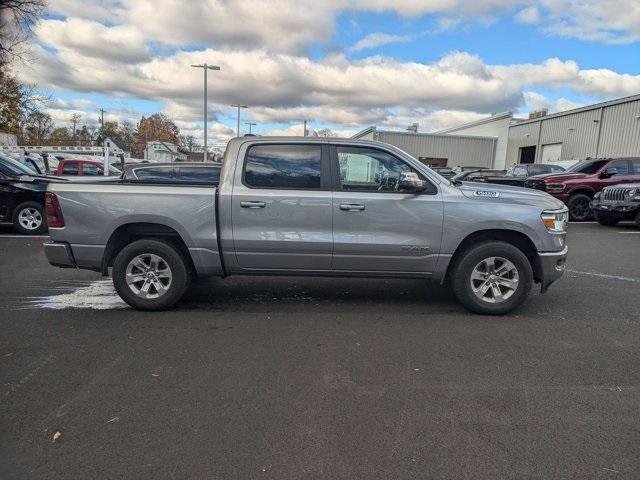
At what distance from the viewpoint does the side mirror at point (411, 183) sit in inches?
199

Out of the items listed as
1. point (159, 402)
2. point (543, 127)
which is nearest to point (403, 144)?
point (543, 127)

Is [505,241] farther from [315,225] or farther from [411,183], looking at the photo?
[315,225]

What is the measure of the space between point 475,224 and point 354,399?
2555 millimetres

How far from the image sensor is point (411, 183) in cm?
505

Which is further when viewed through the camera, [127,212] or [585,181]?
[585,181]

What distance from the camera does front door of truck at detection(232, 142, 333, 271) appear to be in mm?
5109

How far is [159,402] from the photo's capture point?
132 inches

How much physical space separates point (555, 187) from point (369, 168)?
11.0 m

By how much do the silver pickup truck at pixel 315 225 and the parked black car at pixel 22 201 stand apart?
20.5 feet

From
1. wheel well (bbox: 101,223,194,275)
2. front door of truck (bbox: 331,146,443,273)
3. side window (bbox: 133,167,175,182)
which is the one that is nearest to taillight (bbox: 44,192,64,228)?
wheel well (bbox: 101,223,194,275)

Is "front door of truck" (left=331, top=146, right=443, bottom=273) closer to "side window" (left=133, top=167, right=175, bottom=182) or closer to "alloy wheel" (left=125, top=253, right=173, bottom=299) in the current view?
"alloy wheel" (left=125, top=253, right=173, bottom=299)

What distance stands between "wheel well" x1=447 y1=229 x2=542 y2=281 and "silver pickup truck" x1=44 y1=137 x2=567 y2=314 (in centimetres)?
1

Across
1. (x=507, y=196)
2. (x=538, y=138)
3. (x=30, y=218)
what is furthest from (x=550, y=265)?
(x=538, y=138)

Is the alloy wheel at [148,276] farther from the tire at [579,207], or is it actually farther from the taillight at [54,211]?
the tire at [579,207]
